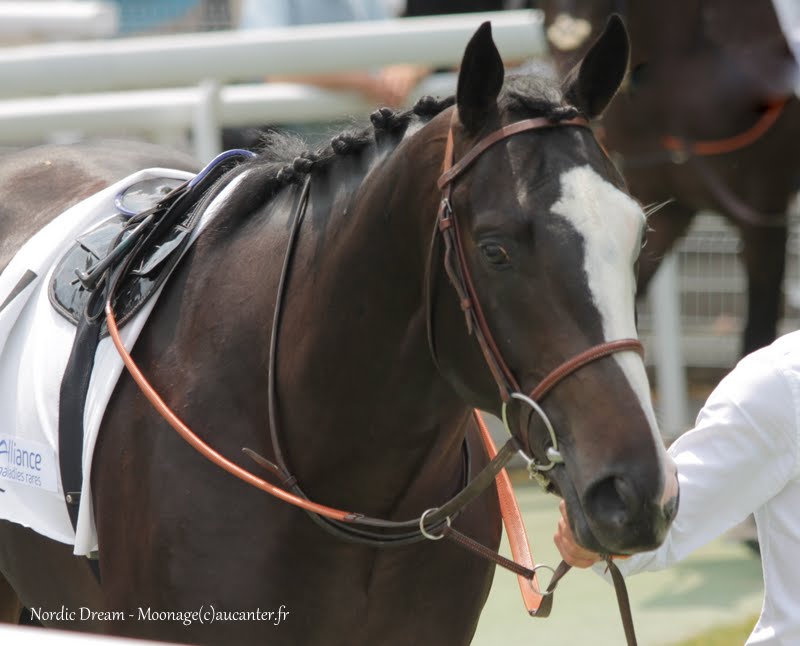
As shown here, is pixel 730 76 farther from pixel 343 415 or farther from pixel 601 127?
pixel 343 415

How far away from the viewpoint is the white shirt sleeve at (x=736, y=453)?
2.24 metres

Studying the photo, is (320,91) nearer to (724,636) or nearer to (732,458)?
(724,636)

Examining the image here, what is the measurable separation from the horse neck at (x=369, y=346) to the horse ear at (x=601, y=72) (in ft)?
0.87

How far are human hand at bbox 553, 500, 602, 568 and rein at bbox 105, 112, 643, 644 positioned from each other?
0.04 m

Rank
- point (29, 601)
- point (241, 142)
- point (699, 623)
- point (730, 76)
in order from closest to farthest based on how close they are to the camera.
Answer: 1. point (29, 601)
2. point (699, 623)
3. point (730, 76)
4. point (241, 142)

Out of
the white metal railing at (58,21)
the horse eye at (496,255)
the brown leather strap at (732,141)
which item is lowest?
the white metal railing at (58,21)

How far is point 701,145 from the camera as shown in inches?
212

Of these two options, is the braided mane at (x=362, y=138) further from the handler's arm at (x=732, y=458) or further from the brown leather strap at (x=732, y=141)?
the brown leather strap at (x=732, y=141)

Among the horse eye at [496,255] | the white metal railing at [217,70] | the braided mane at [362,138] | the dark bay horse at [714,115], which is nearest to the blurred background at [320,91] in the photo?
the white metal railing at [217,70]

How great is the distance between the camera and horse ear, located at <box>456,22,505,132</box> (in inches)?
85.4

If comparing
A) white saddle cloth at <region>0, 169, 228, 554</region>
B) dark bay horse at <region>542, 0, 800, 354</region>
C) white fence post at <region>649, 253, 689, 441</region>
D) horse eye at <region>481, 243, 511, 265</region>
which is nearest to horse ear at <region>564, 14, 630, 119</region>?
horse eye at <region>481, 243, 511, 265</region>

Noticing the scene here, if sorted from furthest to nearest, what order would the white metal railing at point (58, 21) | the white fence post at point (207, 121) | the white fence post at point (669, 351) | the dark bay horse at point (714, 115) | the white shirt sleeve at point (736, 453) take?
the white metal railing at point (58, 21) → the white fence post at point (669, 351) → the white fence post at point (207, 121) → the dark bay horse at point (714, 115) → the white shirt sleeve at point (736, 453)

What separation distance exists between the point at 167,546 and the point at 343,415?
417 mm

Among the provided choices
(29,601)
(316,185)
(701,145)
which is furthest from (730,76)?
(29,601)
